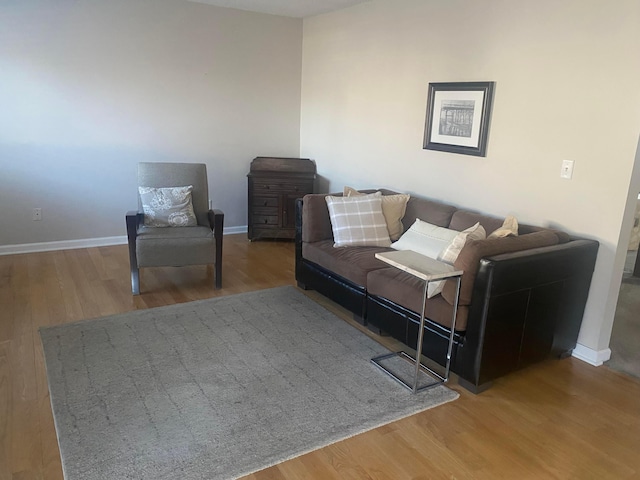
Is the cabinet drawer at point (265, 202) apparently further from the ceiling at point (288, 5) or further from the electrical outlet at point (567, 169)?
the electrical outlet at point (567, 169)

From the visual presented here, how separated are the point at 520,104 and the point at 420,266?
1520mm

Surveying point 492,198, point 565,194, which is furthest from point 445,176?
point 565,194

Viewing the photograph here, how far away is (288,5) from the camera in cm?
479

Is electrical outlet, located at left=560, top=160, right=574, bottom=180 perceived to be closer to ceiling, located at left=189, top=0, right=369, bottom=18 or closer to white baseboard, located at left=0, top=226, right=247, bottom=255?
ceiling, located at left=189, top=0, right=369, bottom=18

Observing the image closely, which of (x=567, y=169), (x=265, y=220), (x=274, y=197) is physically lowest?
(x=265, y=220)

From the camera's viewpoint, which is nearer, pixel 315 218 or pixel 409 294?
pixel 409 294

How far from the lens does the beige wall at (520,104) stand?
107 inches

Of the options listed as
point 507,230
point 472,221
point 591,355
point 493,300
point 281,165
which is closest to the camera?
point 493,300

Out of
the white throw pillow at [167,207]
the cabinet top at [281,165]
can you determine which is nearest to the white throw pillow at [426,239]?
the white throw pillow at [167,207]

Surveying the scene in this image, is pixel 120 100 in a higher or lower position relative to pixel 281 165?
higher

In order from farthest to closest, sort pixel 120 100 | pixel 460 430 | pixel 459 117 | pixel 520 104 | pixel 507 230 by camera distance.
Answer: pixel 120 100, pixel 459 117, pixel 520 104, pixel 507 230, pixel 460 430

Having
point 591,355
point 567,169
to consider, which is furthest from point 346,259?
point 591,355

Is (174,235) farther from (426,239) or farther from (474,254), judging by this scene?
(474,254)

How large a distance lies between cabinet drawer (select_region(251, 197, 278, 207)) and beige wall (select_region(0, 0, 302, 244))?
1.48 feet
